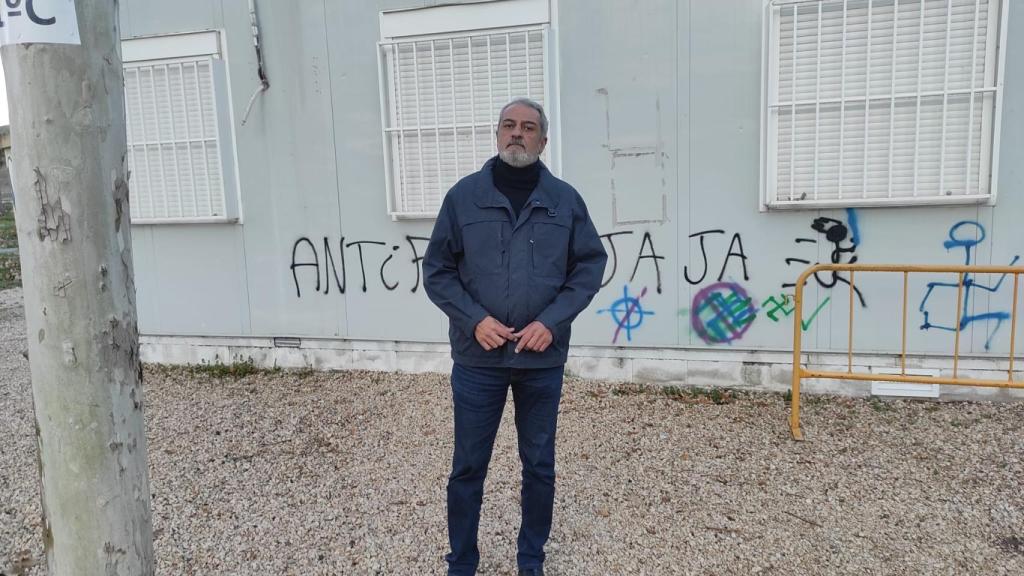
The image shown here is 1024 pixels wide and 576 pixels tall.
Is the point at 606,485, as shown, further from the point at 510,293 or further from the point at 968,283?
the point at 968,283

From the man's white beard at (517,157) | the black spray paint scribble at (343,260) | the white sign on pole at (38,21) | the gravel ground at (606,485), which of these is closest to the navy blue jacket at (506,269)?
the man's white beard at (517,157)

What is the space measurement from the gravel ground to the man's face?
1.79 metres

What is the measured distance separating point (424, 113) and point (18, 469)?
3.73 metres

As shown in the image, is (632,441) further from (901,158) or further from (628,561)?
(901,158)

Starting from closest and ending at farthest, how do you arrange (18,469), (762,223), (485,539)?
(485,539)
(18,469)
(762,223)

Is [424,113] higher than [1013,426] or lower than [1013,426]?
higher

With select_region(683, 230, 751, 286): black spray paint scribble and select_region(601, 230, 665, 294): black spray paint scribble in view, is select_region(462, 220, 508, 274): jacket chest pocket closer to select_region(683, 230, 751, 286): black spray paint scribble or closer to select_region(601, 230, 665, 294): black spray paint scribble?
select_region(601, 230, 665, 294): black spray paint scribble

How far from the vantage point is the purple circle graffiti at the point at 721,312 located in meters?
5.09

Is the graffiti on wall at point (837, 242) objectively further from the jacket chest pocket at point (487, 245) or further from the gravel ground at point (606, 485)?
the jacket chest pocket at point (487, 245)

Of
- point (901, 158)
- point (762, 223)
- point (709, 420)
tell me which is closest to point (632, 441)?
point (709, 420)

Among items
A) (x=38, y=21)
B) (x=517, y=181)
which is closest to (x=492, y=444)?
(x=517, y=181)

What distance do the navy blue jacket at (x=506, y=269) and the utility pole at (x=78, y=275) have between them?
3.63 ft

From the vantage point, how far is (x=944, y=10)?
4492mm

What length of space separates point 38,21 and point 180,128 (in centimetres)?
477
